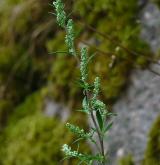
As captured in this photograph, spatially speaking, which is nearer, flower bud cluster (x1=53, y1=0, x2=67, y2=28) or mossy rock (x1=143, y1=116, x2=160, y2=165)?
flower bud cluster (x1=53, y1=0, x2=67, y2=28)

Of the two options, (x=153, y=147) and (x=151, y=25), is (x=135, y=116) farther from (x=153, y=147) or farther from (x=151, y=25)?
(x=151, y=25)

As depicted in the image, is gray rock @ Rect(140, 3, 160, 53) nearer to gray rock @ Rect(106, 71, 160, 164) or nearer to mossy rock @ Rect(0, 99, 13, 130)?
gray rock @ Rect(106, 71, 160, 164)

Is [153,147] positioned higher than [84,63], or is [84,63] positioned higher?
[153,147]

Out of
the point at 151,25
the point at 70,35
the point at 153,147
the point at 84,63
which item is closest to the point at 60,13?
Result: the point at 70,35

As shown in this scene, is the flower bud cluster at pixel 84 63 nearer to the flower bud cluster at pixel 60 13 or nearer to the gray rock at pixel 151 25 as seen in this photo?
the flower bud cluster at pixel 60 13

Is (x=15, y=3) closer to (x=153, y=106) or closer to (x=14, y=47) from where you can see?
(x=14, y=47)

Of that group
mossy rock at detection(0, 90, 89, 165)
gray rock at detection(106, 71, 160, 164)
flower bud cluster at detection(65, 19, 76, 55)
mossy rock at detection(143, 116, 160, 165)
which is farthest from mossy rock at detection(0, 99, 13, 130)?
flower bud cluster at detection(65, 19, 76, 55)

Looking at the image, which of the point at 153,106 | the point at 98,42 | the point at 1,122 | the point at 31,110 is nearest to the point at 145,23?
the point at 98,42

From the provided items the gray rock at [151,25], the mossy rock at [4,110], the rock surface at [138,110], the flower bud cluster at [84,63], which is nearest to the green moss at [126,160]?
the rock surface at [138,110]
